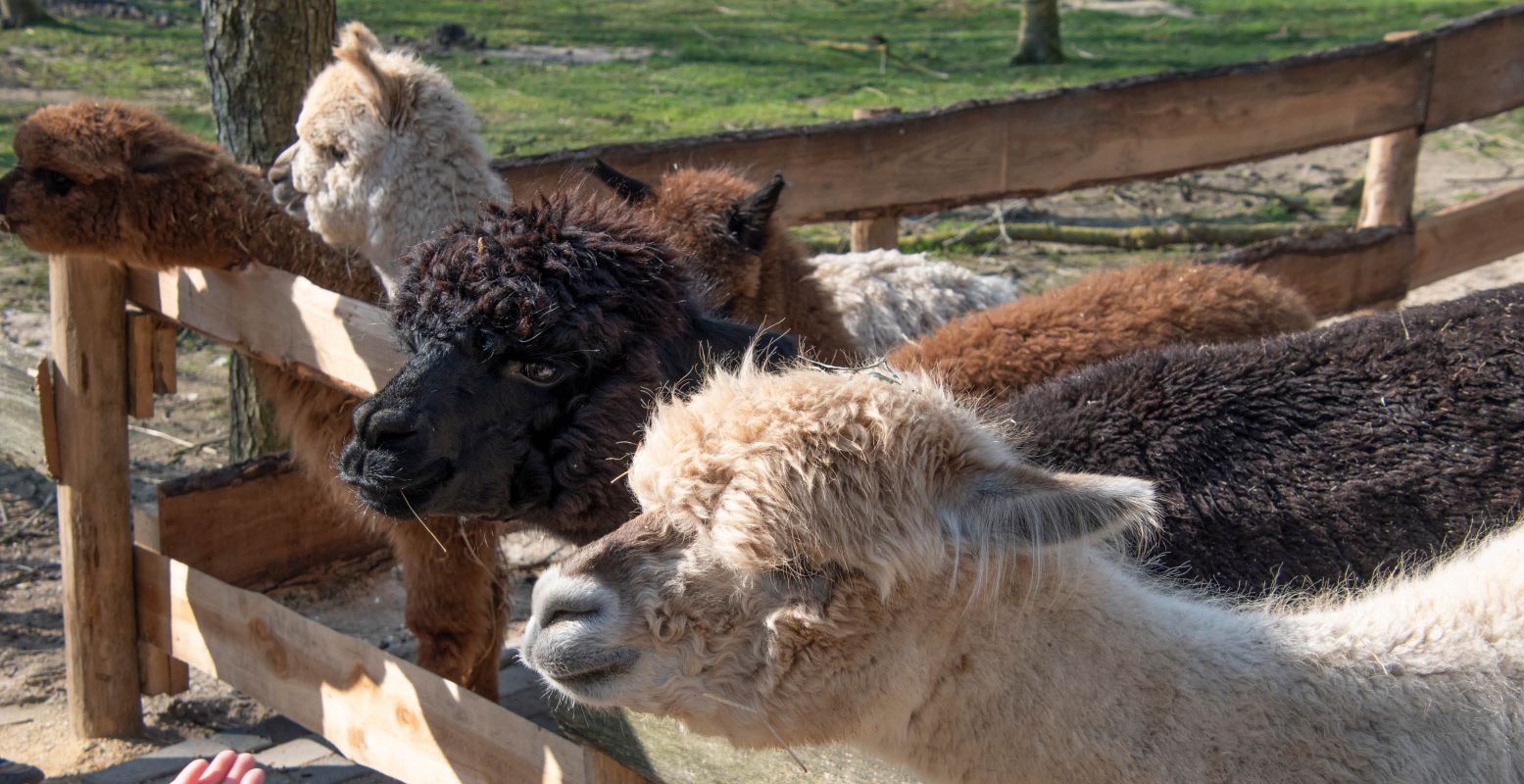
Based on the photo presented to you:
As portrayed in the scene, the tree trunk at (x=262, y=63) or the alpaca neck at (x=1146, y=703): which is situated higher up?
the tree trunk at (x=262, y=63)

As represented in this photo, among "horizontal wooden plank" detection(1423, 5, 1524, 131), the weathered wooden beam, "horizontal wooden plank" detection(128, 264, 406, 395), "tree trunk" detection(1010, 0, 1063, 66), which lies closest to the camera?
the weathered wooden beam

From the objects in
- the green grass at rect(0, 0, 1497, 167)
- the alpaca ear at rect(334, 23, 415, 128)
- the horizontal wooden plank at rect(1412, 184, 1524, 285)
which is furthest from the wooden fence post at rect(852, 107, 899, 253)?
the green grass at rect(0, 0, 1497, 167)

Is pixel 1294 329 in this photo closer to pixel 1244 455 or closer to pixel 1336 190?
pixel 1244 455

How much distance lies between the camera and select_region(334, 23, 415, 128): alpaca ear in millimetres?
4473

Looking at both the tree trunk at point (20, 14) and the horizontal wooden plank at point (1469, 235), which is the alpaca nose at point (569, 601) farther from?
the tree trunk at point (20, 14)

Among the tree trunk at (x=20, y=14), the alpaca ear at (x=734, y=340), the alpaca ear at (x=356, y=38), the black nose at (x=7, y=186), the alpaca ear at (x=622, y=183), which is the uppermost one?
the alpaca ear at (x=356, y=38)

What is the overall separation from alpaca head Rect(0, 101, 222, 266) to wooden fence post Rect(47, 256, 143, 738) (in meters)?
0.15

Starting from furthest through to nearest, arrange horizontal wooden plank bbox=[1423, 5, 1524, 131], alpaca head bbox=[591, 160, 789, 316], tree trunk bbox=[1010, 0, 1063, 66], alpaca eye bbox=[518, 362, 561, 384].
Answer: tree trunk bbox=[1010, 0, 1063, 66], horizontal wooden plank bbox=[1423, 5, 1524, 131], alpaca head bbox=[591, 160, 789, 316], alpaca eye bbox=[518, 362, 561, 384]

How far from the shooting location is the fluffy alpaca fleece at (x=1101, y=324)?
418 centimetres

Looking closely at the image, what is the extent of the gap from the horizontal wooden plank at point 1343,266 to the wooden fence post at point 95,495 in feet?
15.9

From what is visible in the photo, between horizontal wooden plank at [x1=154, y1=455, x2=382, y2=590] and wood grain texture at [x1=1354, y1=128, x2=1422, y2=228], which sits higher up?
wood grain texture at [x1=1354, y1=128, x2=1422, y2=228]

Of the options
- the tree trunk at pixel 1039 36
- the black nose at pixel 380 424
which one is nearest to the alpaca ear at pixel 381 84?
the black nose at pixel 380 424

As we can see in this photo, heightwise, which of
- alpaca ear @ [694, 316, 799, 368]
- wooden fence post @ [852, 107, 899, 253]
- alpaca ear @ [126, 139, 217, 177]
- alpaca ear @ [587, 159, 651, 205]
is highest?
alpaca ear @ [126, 139, 217, 177]

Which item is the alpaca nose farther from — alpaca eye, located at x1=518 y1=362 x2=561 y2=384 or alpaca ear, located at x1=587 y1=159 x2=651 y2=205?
alpaca ear, located at x1=587 y1=159 x2=651 y2=205
